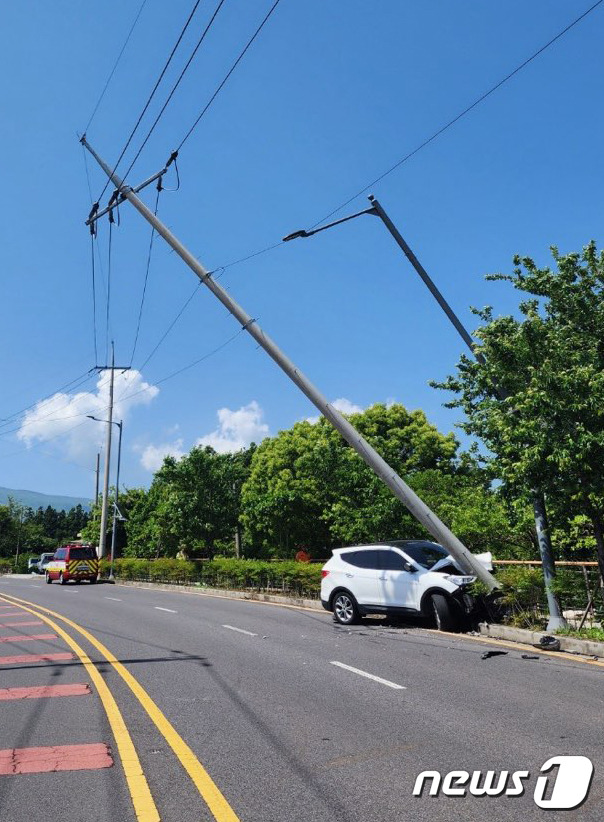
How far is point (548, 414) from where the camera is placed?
431 inches

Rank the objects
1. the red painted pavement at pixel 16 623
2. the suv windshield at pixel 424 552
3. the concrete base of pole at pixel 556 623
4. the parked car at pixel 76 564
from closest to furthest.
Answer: the concrete base of pole at pixel 556 623 < the suv windshield at pixel 424 552 < the red painted pavement at pixel 16 623 < the parked car at pixel 76 564

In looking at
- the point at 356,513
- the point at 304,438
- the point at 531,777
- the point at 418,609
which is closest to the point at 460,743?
the point at 531,777

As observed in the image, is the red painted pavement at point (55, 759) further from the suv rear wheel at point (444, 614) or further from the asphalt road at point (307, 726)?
the suv rear wheel at point (444, 614)

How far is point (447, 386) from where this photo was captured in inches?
592

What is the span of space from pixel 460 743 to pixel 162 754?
242 centimetres

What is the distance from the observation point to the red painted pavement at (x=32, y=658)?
33.4ft

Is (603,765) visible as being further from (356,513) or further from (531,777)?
(356,513)

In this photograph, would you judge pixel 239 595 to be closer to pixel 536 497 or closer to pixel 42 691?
pixel 536 497

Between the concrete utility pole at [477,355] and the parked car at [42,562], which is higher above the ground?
the concrete utility pole at [477,355]

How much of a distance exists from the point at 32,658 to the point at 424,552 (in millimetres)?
7596

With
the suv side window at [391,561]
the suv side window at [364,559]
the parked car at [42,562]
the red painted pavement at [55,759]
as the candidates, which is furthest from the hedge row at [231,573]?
Answer: the parked car at [42,562]

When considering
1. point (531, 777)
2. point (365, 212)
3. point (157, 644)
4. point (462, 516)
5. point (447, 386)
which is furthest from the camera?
point (462, 516)

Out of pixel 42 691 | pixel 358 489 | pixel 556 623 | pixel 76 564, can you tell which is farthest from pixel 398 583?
pixel 76 564

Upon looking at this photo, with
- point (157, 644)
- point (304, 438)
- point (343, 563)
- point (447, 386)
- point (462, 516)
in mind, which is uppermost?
point (304, 438)
